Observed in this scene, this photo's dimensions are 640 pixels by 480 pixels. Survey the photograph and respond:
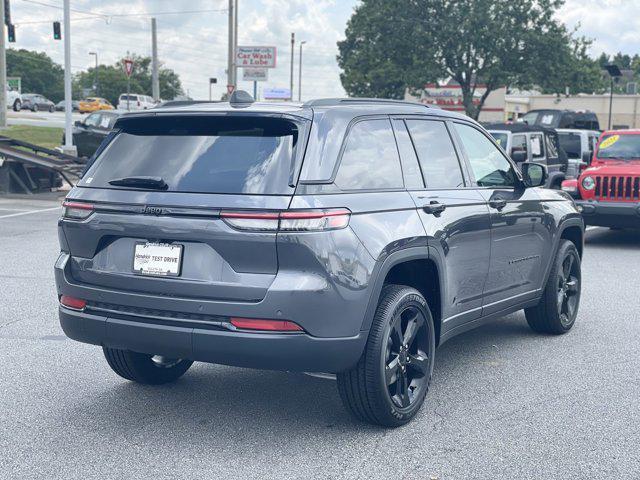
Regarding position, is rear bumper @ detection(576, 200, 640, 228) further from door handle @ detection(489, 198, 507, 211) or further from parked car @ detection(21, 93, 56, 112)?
parked car @ detection(21, 93, 56, 112)

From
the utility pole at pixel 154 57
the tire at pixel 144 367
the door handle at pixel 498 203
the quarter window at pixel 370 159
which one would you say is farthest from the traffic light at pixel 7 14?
the quarter window at pixel 370 159

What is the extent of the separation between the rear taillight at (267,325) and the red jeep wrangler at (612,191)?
1015cm

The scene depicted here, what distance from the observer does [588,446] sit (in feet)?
14.9

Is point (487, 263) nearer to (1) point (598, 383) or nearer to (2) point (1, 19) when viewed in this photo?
(1) point (598, 383)

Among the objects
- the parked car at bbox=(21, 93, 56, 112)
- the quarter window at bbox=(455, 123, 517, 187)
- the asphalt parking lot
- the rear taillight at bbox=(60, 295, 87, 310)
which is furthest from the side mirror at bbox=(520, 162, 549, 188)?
the parked car at bbox=(21, 93, 56, 112)

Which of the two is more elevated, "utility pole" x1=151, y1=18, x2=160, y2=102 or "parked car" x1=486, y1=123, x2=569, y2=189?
"utility pole" x1=151, y1=18, x2=160, y2=102

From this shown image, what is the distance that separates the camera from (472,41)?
138ft

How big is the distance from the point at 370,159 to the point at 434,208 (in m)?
0.58

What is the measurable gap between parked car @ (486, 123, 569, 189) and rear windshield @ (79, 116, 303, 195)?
494 inches

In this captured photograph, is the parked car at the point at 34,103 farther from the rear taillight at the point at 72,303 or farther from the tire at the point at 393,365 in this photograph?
the tire at the point at 393,365

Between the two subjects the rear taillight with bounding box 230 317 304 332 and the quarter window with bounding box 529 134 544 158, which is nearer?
the rear taillight with bounding box 230 317 304 332

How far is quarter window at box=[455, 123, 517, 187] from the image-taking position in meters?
5.94

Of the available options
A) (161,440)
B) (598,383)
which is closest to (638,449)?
(598,383)

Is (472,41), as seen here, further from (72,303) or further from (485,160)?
(72,303)
